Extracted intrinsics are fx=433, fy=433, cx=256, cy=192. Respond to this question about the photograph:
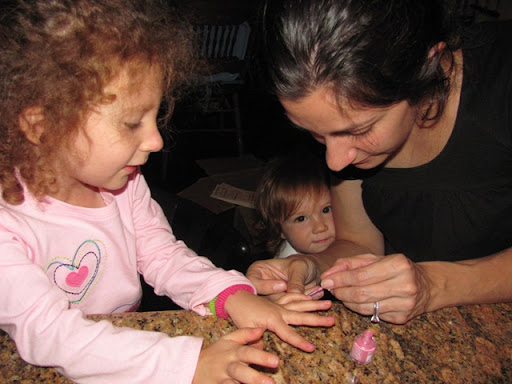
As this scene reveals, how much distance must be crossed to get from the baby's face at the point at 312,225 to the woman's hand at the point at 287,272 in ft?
2.26

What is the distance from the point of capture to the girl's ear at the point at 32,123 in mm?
922

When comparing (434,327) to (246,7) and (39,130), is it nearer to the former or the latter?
(39,130)

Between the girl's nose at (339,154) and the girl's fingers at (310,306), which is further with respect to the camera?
the girl's nose at (339,154)

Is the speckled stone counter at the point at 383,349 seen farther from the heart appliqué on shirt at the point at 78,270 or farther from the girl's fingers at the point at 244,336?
the heart appliqué on shirt at the point at 78,270

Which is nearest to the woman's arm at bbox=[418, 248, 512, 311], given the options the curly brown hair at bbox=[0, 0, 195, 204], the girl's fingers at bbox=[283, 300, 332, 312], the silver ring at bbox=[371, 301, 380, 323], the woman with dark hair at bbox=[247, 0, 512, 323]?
the woman with dark hair at bbox=[247, 0, 512, 323]

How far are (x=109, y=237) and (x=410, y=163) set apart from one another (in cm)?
91

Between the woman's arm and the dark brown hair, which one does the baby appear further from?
the dark brown hair

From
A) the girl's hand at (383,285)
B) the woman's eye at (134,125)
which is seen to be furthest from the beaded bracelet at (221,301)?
the woman's eye at (134,125)

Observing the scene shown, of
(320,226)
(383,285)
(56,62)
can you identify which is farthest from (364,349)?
(320,226)

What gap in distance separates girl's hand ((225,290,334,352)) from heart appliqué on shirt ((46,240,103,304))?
1.26ft

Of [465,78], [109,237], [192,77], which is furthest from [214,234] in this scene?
[465,78]

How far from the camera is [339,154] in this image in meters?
1.07

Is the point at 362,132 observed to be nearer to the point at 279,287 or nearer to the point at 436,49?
the point at 436,49

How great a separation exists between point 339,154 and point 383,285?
0.34 metres
